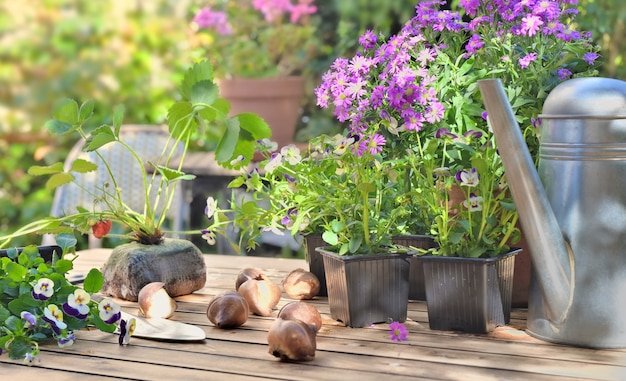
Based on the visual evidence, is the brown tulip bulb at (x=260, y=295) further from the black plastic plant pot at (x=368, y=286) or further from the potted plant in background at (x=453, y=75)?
the potted plant in background at (x=453, y=75)

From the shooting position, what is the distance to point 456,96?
3.88 feet

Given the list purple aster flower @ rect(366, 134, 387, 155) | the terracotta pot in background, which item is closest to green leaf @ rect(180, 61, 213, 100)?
purple aster flower @ rect(366, 134, 387, 155)

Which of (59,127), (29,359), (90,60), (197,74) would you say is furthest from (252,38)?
(29,359)

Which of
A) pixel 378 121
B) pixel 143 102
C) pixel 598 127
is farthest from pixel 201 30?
pixel 598 127

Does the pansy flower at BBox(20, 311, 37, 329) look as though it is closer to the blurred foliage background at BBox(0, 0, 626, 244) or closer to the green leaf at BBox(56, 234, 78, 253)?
the green leaf at BBox(56, 234, 78, 253)

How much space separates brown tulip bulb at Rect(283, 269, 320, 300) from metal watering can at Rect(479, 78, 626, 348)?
38cm

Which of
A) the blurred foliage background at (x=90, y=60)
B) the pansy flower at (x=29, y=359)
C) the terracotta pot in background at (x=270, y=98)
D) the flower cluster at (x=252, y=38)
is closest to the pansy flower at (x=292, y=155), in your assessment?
the pansy flower at (x=29, y=359)

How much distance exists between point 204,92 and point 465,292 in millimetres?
524

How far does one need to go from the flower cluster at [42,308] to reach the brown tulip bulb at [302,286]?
306 mm

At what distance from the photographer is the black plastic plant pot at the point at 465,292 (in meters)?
1.05

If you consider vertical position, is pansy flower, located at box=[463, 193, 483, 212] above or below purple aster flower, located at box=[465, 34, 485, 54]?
below

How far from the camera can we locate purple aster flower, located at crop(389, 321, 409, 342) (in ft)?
3.37

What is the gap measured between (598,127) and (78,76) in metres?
2.81

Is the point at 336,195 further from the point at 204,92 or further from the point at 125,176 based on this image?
the point at 125,176
